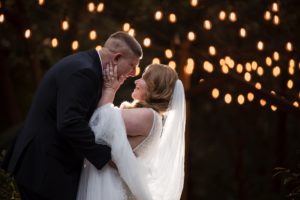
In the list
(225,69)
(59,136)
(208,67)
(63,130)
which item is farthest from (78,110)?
(208,67)

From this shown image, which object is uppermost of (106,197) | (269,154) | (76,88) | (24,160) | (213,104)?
(76,88)

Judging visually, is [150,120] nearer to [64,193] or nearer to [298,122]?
[64,193]

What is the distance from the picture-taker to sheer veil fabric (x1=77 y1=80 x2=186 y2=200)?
5.02 m

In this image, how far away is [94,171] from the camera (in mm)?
5137

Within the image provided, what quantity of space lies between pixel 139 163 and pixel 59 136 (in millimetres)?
653

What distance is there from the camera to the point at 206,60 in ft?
31.1

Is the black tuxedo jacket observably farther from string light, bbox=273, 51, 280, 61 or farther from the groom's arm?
string light, bbox=273, 51, 280, 61

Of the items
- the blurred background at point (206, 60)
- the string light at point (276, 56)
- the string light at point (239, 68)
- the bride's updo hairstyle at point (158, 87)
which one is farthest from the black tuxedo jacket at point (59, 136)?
the string light at point (276, 56)

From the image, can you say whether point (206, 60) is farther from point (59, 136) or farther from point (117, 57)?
point (59, 136)

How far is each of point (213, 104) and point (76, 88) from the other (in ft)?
49.9

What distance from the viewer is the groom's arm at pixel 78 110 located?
185 inches

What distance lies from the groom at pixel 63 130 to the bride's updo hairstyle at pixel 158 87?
1.00 feet

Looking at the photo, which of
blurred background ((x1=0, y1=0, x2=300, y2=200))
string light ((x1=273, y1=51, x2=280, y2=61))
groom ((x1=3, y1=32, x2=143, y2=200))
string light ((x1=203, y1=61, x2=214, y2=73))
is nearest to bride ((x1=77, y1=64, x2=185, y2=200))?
groom ((x1=3, y1=32, x2=143, y2=200))

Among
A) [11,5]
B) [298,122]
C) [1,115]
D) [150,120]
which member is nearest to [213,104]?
[298,122]
